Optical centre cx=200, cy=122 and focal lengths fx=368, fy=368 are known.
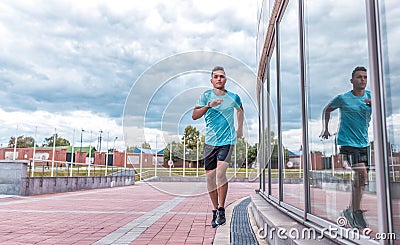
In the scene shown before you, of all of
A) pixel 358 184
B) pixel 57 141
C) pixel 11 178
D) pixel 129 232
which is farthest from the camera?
pixel 57 141

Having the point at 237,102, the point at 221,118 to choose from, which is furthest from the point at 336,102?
the point at 221,118

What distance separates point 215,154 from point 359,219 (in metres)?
1.75

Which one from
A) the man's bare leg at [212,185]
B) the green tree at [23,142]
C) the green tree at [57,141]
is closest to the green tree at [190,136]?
the man's bare leg at [212,185]

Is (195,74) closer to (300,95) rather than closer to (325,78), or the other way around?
(300,95)

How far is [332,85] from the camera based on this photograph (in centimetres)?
238

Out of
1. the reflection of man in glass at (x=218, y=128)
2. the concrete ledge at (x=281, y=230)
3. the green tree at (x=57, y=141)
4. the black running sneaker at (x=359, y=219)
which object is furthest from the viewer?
the green tree at (x=57, y=141)

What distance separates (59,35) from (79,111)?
12.0 metres

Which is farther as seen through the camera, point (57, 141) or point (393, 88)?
point (57, 141)

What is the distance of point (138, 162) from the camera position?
14.1ft

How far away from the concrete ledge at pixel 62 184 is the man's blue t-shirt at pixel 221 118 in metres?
7.27

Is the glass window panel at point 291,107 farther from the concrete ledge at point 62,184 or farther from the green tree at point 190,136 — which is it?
the concrete ledge at point 62,184

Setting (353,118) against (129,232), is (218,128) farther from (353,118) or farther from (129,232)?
(129,232)

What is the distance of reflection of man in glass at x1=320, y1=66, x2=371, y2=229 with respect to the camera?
1.83m

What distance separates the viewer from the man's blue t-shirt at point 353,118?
74.6 inches
